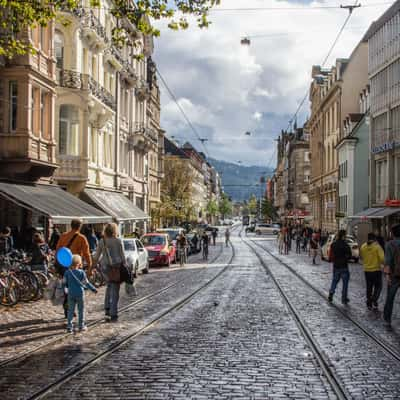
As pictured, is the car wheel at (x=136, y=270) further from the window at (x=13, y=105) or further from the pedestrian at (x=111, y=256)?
the pedestrian at (x=111, y=256)

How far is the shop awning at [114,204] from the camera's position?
105 feet

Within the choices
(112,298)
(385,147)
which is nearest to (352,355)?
(112,298)

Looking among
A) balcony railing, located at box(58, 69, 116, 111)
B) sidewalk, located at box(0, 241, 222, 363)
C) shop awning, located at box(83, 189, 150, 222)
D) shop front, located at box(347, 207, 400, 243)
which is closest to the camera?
sidewalk, located at box(0, 241, 222, 363)

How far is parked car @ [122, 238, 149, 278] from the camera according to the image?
2358cm

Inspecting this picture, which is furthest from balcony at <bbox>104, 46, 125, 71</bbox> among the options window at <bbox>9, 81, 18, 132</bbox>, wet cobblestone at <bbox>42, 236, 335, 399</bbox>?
wet cobblestone at <bbox>42, 236, 335, 399</bbox>

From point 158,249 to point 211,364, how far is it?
892 inches

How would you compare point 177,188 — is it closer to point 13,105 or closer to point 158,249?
point 158,249

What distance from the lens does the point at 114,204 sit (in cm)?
3556

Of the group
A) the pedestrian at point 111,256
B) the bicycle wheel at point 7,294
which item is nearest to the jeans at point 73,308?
the pedestrian at point 111,256

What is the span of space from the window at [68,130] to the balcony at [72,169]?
384 millimetres

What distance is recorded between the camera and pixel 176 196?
231 ft

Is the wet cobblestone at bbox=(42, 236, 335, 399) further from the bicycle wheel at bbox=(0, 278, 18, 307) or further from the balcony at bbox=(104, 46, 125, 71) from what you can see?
the balcony at bbox=(104, 46, 125, 71)

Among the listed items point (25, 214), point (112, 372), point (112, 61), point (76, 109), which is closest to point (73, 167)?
point (76, 109)

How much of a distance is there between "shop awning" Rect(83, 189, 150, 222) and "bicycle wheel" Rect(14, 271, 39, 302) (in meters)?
16.0
